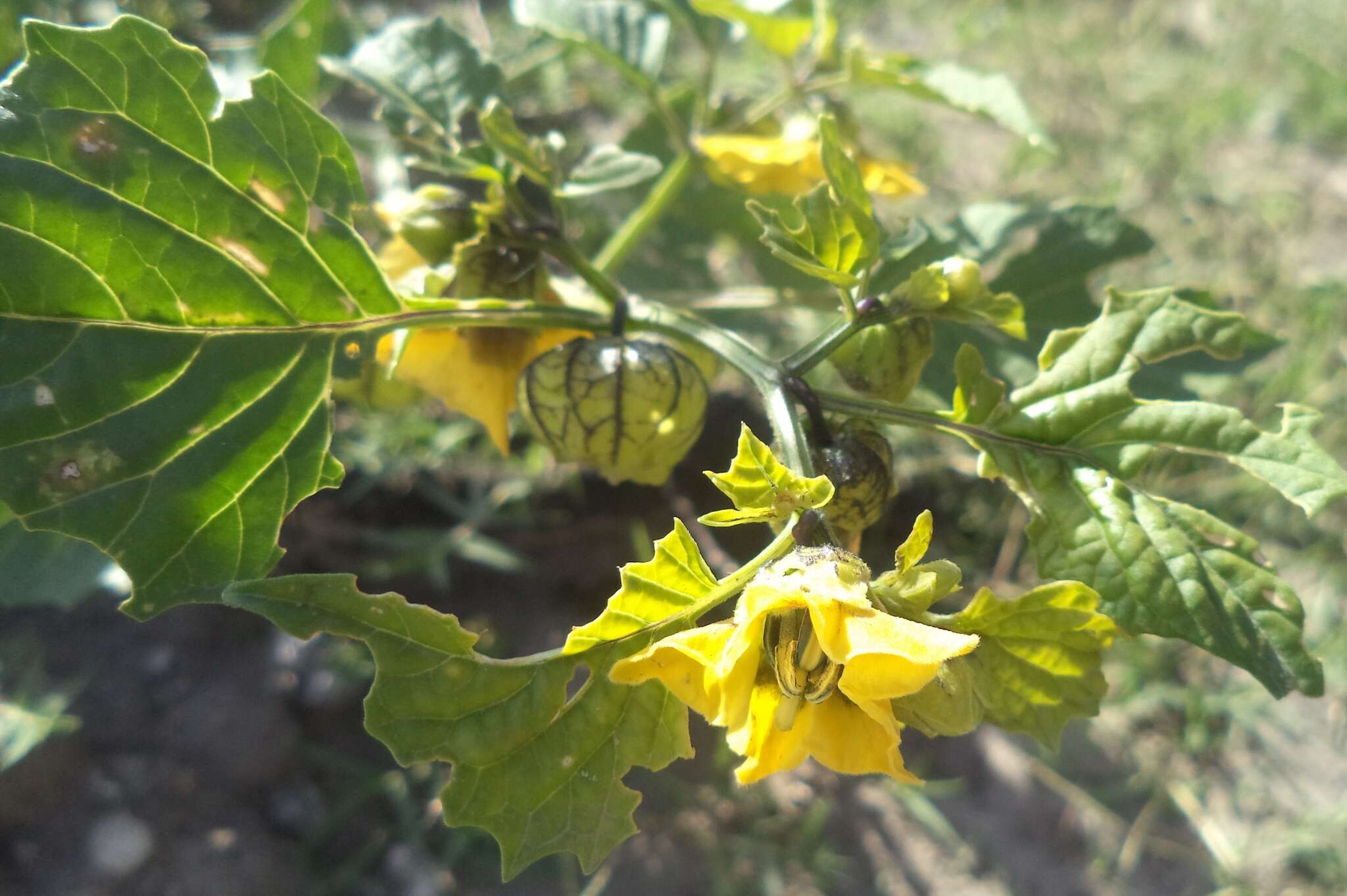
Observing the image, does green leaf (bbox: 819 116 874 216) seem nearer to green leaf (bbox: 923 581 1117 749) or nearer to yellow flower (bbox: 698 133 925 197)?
green leaf (bbox: 923 581 1117 749)

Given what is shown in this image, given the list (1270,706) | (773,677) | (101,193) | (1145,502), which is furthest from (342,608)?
(1270,706)

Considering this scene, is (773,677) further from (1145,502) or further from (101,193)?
(101,193)

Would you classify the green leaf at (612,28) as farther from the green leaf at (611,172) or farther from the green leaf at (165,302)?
the green leaf at (165,302)

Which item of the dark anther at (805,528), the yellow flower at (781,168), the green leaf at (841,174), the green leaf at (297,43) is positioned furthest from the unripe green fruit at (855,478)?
the green leaf at (297,43)

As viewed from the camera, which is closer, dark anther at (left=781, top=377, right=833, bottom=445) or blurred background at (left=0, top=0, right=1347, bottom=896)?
dark anther at (left=781, top=377, right=833, bottom=445)

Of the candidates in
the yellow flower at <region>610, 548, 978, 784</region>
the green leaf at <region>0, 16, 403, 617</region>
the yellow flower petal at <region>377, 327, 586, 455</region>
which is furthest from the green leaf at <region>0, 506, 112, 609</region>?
the yellow flower at <region>610, 548, 978, 784</region>

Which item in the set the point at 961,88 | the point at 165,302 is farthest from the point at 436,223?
the point at 961,88
